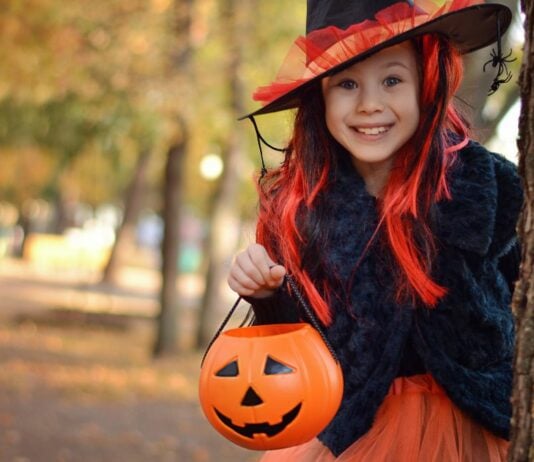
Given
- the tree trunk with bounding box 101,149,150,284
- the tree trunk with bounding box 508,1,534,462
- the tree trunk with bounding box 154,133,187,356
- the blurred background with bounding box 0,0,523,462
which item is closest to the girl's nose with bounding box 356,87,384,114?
the tree trunk with bounding box 508,1,534,462

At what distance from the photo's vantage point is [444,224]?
244cm

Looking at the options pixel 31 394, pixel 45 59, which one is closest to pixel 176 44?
pixel 45 59

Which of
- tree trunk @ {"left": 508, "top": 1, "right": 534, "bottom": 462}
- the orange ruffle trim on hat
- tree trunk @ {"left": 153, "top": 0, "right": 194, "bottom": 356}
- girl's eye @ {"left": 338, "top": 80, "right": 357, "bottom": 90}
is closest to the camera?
tree trunk @ {"left": 508, "top": 1, "right": 534, "bottom": 462}

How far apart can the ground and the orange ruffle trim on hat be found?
19.5ft

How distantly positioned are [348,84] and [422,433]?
938mm

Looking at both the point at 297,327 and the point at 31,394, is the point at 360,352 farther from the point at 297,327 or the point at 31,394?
the point at 31,394

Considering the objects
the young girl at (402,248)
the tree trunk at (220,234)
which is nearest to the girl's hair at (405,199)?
the young girl at (402,248)

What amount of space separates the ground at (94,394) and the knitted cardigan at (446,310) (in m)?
5.80

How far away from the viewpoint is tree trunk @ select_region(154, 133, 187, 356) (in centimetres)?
1333

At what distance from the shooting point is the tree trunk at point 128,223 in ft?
79.1

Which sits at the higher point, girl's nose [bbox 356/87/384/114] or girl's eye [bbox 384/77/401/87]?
girl's eye [bbox 384/77/401/87]

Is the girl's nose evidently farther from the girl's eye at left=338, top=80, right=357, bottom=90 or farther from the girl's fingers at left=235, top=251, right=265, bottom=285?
the girl's fingers at left=235, top=251, right=265, bottom=285

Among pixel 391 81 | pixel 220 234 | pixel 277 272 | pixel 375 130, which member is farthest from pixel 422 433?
pixel 220 234

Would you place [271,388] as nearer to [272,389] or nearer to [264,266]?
[272,389]
